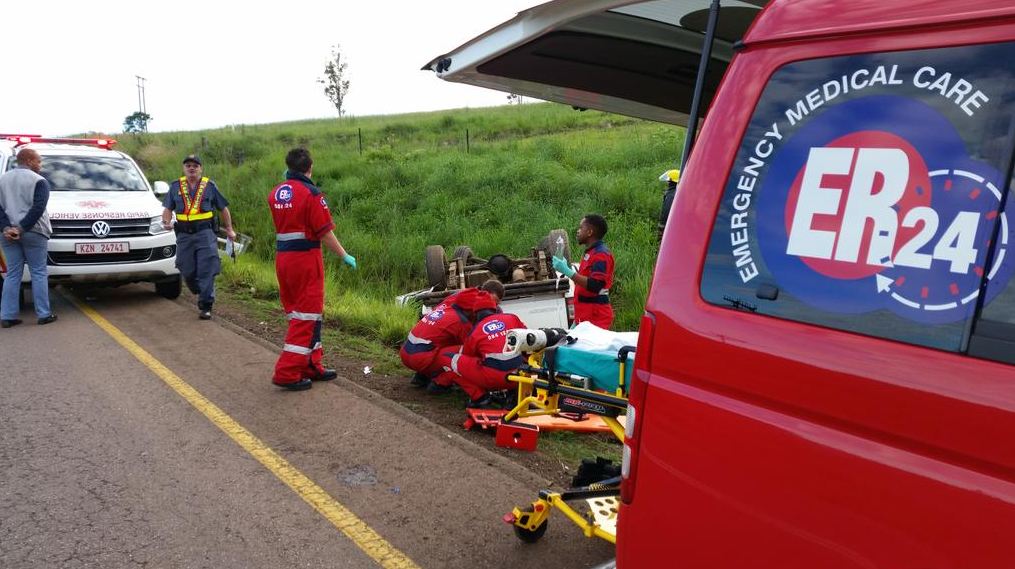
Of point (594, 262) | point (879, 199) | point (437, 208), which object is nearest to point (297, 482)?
point (594, 262)

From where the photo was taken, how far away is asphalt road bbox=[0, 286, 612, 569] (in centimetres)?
334

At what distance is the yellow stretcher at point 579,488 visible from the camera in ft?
10.1

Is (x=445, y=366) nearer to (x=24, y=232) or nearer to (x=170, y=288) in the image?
(x=24, y=232)

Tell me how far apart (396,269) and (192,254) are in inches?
153

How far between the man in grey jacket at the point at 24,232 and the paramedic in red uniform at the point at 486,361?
205 inches

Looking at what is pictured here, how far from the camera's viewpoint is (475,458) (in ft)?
14.4

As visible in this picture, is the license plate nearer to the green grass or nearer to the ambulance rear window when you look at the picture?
the green grass

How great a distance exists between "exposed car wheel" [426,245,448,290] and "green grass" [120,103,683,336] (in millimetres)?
510

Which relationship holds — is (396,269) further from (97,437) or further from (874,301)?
(874,301)

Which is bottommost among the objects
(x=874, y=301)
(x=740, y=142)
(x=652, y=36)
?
(x=874, y=301)

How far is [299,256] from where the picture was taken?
5.59 metres

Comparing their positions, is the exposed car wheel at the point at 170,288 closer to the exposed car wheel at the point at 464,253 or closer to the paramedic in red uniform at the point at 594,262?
the exposed car wheel at the point at 464,253

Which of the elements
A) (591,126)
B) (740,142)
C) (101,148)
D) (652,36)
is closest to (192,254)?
(101,148)

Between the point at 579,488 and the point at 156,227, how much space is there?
7.52m
